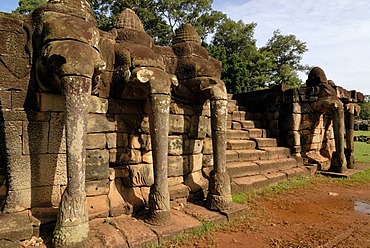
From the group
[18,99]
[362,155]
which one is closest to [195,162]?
[18,99]

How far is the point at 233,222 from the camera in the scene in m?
3.82

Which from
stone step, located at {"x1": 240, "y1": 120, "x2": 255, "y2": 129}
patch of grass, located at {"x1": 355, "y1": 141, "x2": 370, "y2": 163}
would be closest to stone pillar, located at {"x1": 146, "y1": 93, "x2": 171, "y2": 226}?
stone step, located at {"x1": 240, "y1": 120, "x2": 255, "y2": 129}

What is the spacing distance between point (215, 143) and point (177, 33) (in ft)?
7.53

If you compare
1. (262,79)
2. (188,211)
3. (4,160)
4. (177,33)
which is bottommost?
(188,211)

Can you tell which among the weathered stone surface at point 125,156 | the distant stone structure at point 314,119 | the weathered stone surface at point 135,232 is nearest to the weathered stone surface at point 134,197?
the weathered stone surface at point 135,232

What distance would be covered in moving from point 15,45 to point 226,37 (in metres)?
27.2

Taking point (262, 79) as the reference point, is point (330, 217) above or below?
below

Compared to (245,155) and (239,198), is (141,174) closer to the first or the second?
(239,198)

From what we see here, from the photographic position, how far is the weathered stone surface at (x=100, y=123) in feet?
11.8

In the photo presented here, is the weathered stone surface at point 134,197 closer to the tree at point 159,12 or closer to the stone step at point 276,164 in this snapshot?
the stone step at point 276,164

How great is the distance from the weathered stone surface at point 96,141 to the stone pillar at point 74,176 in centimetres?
94

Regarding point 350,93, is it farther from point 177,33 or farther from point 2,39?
point 2,39

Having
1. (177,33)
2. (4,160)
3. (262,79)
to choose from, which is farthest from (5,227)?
(262,79)

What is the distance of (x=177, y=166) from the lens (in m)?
4.53
